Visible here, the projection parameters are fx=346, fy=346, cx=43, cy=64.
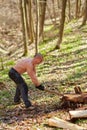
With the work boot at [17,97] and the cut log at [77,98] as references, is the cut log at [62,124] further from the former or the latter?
the work boot at [17,97]

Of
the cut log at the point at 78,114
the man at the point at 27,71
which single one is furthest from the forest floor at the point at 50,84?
the man at the point at 27,71

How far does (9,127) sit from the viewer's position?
909cm

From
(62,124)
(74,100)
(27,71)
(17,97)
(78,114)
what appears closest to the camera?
(62,124)

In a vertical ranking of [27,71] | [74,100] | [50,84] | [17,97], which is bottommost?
[50,84]

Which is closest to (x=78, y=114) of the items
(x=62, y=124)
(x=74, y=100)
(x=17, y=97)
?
(x=62, y=124)

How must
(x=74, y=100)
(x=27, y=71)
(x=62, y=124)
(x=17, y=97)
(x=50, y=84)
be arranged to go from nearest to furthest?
1. (x=62, y=124)
2. (x=74, y=100)
3. (x=27, y=71)
4. (x=17, y=97)
5. (x=50, y=84)

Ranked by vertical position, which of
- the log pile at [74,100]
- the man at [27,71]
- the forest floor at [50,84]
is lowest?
the forest floor at [50,84]

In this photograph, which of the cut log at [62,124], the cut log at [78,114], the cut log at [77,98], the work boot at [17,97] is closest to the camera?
the cut log at [62,124]

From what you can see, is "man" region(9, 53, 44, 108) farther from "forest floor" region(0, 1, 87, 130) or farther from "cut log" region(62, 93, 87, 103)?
"cut log" region(62, 93, 87, 103)

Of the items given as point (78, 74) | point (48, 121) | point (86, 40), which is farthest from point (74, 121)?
point (86, 40)

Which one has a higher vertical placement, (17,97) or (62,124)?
(62,124)

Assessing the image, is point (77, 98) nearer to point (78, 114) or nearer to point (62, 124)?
point (78, 114)

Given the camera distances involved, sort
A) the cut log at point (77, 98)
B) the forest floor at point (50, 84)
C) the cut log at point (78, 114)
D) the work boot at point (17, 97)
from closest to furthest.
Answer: the cut log at point (78, 114) < the forest floor at point (50, 84) < the cut log at point (77, 98) < the work boot at point (17, 97)

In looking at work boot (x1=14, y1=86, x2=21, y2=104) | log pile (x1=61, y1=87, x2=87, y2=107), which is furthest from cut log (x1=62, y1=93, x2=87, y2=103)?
work boot (x1=14, y1=86, x2=21, y2=104)
